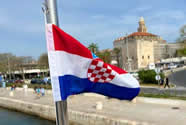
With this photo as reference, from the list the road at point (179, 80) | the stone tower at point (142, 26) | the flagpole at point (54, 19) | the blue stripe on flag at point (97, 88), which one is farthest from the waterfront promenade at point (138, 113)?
the stone tower at point (142, 26)

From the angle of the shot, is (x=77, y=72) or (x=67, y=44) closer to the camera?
(x=67, y=44)

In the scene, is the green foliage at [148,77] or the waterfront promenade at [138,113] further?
the green foliage at [148,77]

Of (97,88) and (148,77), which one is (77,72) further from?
(148,77)

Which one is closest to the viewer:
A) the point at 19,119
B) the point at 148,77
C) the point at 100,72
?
the point at 100,72

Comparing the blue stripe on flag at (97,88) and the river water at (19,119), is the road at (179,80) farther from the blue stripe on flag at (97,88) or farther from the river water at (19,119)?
the blue stripe on flag at (97,88)

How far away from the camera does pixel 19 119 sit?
1866 centimetres

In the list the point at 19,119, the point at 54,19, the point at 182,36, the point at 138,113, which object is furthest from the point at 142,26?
the point at 54,19

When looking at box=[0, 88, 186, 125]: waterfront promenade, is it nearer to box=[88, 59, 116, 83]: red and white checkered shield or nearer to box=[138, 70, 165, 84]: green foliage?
box=[88, 59, 116, 83]: red and white checkered shield

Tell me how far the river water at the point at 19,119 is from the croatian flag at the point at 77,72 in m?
13.1

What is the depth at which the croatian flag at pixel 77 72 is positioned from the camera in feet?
11.5

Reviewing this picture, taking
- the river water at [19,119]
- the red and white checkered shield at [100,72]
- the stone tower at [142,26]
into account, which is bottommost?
the river water at [19,119]

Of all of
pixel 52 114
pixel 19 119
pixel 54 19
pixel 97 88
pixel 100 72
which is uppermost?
pixel 54 19

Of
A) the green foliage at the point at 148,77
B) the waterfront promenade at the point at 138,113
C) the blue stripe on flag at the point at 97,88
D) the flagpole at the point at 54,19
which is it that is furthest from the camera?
the green foliage at the point at 148,77

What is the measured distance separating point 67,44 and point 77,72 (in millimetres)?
619
